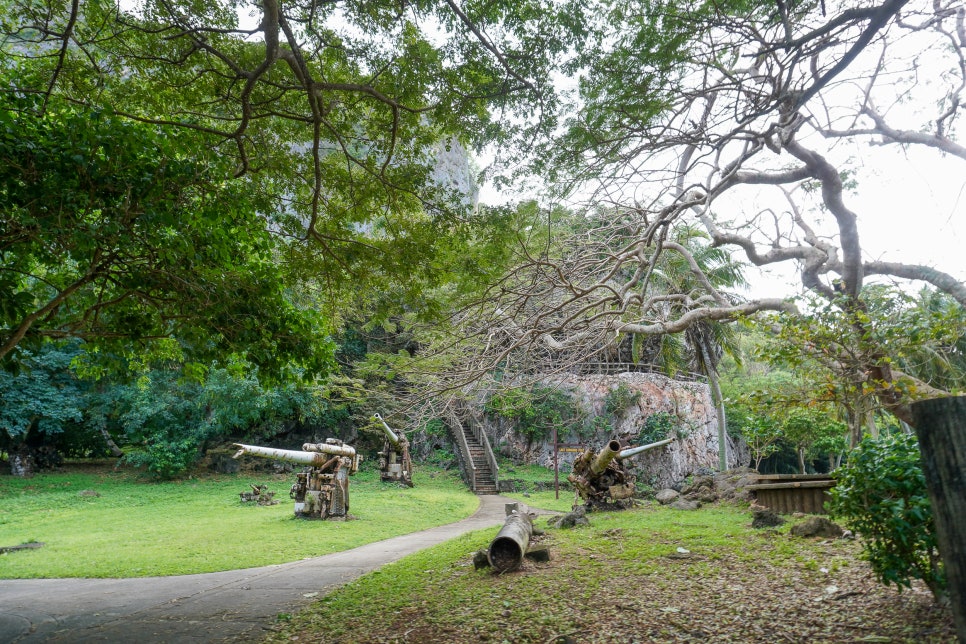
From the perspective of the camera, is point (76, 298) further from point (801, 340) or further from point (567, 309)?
point (801, 340)

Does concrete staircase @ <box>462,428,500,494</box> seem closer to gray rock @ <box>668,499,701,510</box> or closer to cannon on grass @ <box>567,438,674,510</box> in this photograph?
cannon on grass @ <box>567,438,674,510</box>

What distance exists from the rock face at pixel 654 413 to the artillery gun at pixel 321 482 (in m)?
8.96

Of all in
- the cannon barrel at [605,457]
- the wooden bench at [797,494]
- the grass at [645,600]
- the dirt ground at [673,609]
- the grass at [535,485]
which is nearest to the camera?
the dirt ground at [673,609]

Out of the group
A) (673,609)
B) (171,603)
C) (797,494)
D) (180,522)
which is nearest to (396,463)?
(180,522)

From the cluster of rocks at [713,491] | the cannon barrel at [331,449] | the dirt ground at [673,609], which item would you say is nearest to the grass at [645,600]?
the dirt ground at [673,609]

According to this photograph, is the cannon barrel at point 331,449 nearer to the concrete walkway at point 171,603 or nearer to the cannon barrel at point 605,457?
the concrete walkway at point 171,603

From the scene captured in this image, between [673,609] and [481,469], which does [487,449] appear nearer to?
[481,469]

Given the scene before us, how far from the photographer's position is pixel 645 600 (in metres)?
4.48

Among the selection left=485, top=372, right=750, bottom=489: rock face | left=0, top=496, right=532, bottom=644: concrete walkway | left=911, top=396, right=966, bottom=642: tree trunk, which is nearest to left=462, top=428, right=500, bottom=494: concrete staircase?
left=485, top=372, right=750, bottom=489: rock face

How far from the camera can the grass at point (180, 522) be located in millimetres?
8109

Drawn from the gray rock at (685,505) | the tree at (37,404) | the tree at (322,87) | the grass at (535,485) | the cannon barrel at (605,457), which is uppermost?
the tree at (322,87)

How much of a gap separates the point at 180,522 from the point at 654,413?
1613 centimetres

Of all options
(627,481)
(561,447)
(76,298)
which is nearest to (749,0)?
(76,298)

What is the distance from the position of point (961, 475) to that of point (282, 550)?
9175 millimetres
